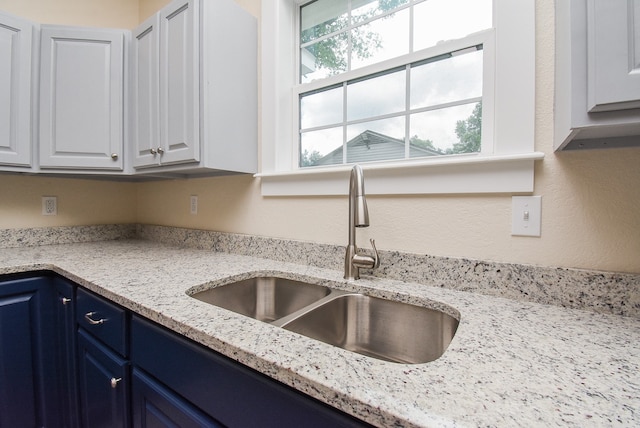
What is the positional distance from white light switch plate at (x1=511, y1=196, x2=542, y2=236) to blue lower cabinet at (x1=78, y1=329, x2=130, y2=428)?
120 cm

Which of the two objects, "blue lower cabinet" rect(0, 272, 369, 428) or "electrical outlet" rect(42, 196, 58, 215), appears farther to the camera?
"electrical outlet" rect(42, 196, 58, 215)

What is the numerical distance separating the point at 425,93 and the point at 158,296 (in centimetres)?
114

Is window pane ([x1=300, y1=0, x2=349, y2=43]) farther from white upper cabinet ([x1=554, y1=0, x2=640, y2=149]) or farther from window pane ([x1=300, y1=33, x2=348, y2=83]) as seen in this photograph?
white upper cabinet ([x1=554, y1=0, x2=640, y2=149])

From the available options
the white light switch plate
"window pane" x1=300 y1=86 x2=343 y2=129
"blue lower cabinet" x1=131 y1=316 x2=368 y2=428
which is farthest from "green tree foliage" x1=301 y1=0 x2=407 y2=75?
"blue lower cabinet" x1=131 y1=316 x2=368 y2=428

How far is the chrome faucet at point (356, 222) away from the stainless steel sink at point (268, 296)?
12 centimetres

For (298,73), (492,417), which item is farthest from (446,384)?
(298,73)

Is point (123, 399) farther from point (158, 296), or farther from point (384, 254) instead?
point (384, 254)

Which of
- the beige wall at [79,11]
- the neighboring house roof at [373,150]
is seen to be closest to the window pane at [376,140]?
the neighboring house roof at [373,150]

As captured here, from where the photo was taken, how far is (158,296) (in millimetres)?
837

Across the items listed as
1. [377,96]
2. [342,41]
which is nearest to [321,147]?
[377,96]

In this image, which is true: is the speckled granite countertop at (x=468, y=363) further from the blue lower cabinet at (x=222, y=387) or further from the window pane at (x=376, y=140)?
the window pane at (x=376, y=140)

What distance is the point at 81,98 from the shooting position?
5.18 feet

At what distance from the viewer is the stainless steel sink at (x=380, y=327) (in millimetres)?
827

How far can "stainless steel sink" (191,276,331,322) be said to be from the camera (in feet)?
3.51
